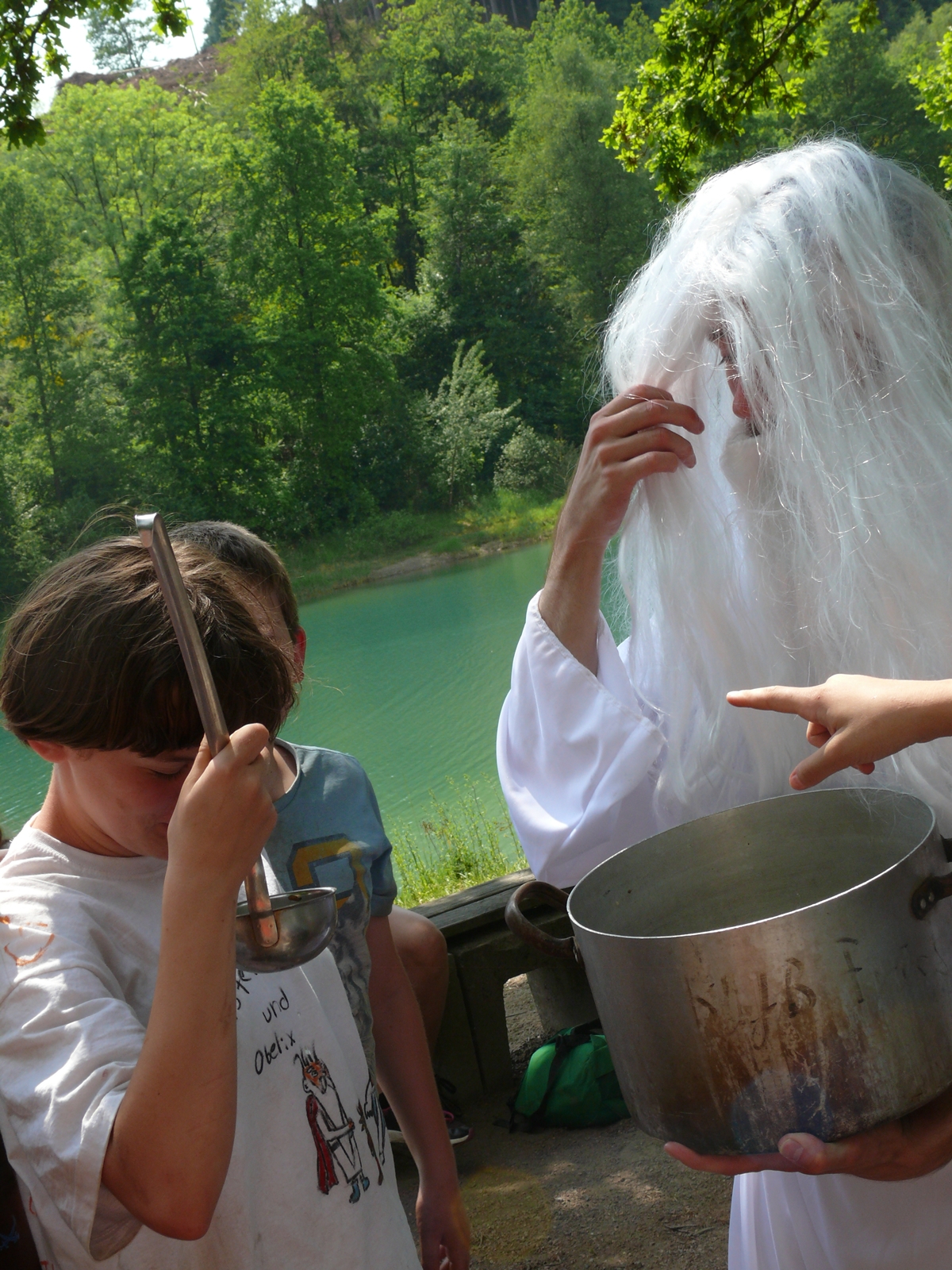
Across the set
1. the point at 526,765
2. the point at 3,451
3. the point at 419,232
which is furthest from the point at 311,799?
the point at 419,232

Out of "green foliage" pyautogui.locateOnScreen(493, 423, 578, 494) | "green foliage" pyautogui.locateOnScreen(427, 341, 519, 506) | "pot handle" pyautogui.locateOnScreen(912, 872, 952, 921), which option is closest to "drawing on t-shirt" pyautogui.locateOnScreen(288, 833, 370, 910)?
"pot handle" pyautogui.locateOnScreen(912, 872, 952, 921)

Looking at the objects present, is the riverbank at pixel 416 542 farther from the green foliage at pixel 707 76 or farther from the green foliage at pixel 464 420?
the green foliage at pixel 707 76

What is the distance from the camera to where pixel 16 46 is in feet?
15.5

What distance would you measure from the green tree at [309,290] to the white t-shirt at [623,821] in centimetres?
3036

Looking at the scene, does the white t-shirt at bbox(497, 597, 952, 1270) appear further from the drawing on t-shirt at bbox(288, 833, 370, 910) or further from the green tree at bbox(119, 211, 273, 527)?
the green tree at bbox(119, 211, 273, 527)

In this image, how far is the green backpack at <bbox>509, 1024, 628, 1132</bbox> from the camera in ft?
8.08

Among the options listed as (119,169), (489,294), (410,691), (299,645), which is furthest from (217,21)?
(299,645)

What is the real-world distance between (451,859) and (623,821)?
12.7ft

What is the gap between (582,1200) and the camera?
2209 mm

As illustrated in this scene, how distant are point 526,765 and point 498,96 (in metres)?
50.0

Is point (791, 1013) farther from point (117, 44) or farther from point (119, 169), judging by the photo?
point (117, 44)

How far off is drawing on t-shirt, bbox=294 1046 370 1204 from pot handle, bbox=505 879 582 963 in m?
0.32

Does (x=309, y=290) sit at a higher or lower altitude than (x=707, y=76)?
higher

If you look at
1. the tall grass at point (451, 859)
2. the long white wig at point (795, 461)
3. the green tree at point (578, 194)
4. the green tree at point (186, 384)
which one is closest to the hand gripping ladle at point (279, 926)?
the long white wig at point (795, 461)
